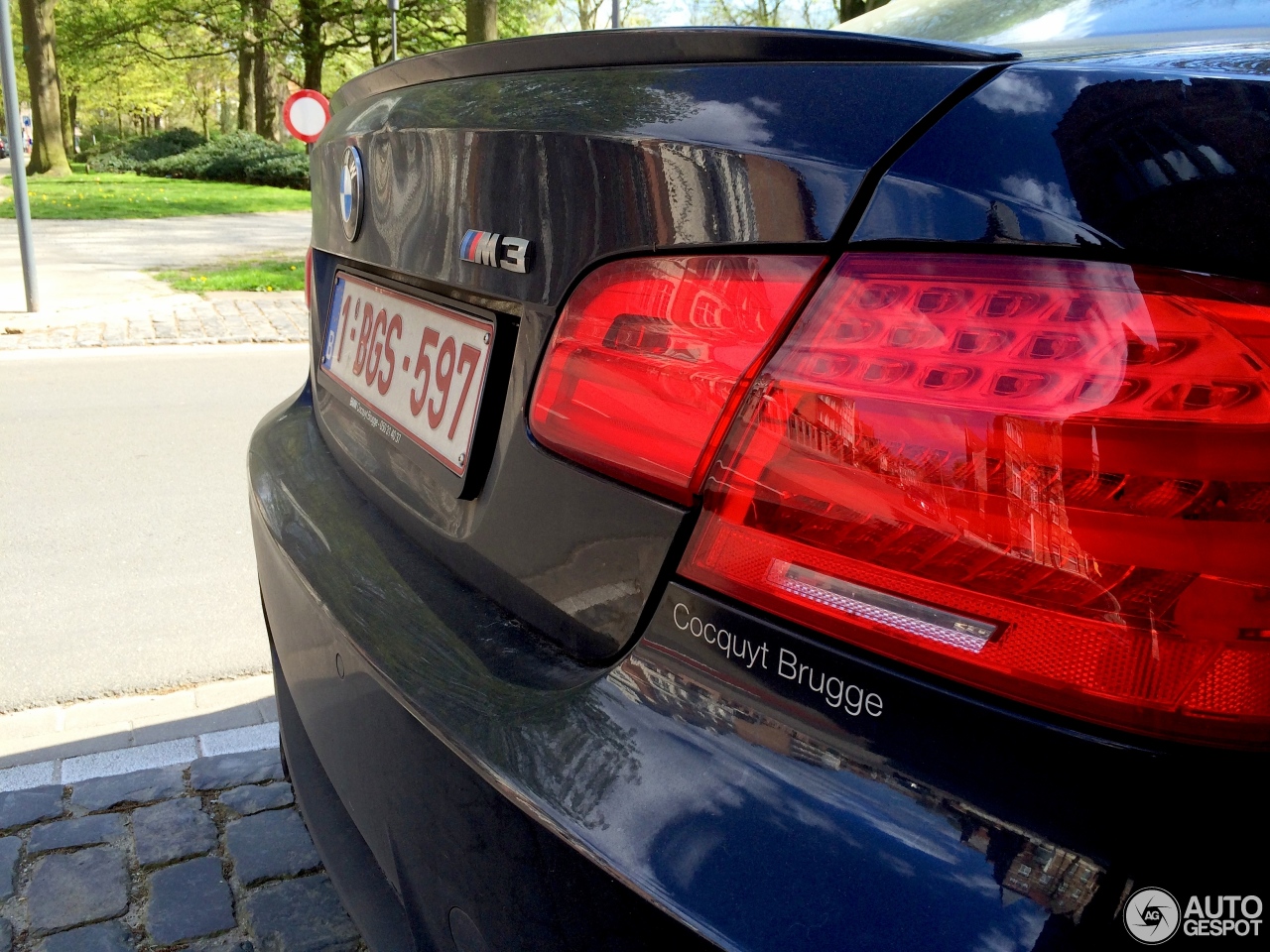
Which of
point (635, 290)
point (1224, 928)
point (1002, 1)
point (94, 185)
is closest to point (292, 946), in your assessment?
point (635, 290)

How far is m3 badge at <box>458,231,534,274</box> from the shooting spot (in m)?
1.25

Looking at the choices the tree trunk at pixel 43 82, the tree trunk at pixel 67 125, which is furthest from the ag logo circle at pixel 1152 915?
the tree trunk at pixel 67 125

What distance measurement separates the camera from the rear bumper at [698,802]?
0.82 meters

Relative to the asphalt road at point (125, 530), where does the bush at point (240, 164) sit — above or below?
above

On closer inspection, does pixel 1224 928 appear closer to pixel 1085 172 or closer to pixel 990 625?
pixel 990 625

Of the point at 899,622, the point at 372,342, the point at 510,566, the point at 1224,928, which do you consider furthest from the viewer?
the point at 372,342

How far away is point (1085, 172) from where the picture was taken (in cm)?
83

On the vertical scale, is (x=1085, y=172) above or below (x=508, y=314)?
above

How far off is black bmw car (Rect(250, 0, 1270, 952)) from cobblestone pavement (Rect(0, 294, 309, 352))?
7.01m

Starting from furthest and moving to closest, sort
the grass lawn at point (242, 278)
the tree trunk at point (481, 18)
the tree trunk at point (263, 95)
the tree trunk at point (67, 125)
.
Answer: the tree trunk at point (67, 125)
the tree trunk at point (263, 95)
the tree trunk at point (481, 18)
the grass lawn at point (242, 278)

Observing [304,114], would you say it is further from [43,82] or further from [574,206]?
[43,82]

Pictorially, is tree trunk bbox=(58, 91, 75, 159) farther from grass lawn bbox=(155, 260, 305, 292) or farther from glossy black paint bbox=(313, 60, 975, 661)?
glossy black paint bbox=(313, 60, 975, 661)

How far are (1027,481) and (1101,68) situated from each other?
36cm

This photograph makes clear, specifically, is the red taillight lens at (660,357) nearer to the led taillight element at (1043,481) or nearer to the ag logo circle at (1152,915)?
the led taillight element at (1043,481)
